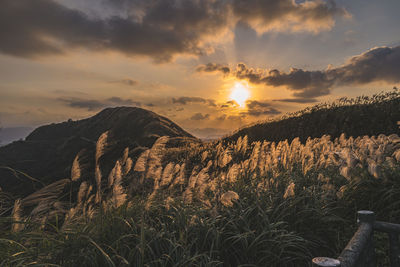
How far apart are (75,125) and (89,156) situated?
564 ft

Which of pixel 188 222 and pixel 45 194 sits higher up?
pixel 45 194

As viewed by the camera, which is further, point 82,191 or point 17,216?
point 82,191

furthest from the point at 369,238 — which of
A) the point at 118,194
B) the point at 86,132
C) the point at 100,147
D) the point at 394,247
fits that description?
the point at 86,132

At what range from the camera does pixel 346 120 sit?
13.1 meters

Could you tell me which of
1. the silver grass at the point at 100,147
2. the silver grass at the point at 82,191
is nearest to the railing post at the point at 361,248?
the silver grass at the point at 100,147

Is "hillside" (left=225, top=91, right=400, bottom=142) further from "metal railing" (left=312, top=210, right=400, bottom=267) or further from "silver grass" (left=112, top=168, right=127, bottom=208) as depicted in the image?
"silver grass" (left=112, top=168, right=127, bottom=208)

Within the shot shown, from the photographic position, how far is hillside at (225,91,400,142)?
12141 millimetres

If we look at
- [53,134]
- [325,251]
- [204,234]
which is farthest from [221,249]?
[53,134]

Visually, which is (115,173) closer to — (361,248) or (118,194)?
(118,194)

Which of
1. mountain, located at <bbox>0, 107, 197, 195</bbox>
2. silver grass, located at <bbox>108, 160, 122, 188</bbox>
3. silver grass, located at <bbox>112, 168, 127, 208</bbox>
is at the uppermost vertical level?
silver grass, located at <bbox>108, 160, 122, 188</bbox>

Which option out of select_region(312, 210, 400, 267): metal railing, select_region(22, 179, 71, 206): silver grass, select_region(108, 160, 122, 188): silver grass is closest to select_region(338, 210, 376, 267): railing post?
select_region(312, 210, 400, 267): metal railing

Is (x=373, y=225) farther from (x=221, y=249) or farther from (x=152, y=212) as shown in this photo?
(x=152, y=212)

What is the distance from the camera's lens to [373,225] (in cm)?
256

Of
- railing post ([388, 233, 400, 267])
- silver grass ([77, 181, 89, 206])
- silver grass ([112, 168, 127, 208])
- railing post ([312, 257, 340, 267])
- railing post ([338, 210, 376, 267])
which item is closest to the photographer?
railing post ([312, 257, 340, 267])
